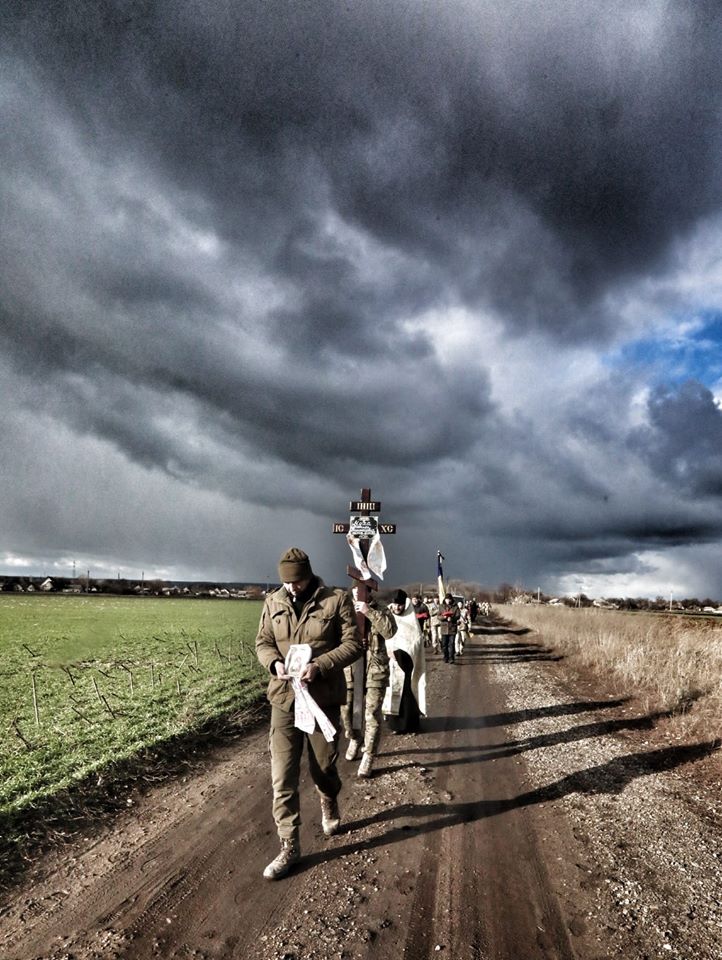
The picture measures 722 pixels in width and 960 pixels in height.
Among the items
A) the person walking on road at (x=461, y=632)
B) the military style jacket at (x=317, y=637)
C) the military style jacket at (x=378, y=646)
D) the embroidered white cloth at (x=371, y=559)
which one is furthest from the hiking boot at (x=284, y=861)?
the person walking on road at (x=461, y=632)

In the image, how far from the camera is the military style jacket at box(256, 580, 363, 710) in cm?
502

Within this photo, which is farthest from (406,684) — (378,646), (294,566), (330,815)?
(294,566)

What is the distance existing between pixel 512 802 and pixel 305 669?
349cm

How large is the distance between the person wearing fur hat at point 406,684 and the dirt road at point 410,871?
3.23 feet

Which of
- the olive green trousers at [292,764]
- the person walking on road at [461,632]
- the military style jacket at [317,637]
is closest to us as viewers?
the olive green trousers at [292,764]

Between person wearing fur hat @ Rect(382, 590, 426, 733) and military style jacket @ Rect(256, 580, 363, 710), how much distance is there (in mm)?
4245

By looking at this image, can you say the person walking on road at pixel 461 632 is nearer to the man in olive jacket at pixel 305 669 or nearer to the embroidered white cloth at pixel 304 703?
the man in olive jacket at pixel 305 669

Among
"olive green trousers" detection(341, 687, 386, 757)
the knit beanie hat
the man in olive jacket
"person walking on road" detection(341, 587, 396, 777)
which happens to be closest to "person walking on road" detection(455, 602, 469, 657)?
"person walking on road" detection(341, 587, 396, 777)

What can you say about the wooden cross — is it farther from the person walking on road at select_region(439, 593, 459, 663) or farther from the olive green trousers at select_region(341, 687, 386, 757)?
the person walking on road at select_region(439, 593, 459, 663)

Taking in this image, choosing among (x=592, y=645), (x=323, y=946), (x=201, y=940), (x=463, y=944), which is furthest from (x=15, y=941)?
(x=592, y=645)

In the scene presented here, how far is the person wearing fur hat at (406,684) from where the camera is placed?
9.30 meters

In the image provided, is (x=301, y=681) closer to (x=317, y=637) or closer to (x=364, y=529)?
(x=317, y=637)

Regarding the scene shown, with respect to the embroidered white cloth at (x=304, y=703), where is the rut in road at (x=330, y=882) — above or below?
below

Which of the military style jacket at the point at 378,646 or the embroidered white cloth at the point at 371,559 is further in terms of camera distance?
the embroidered white cloth at the point at 371,559
